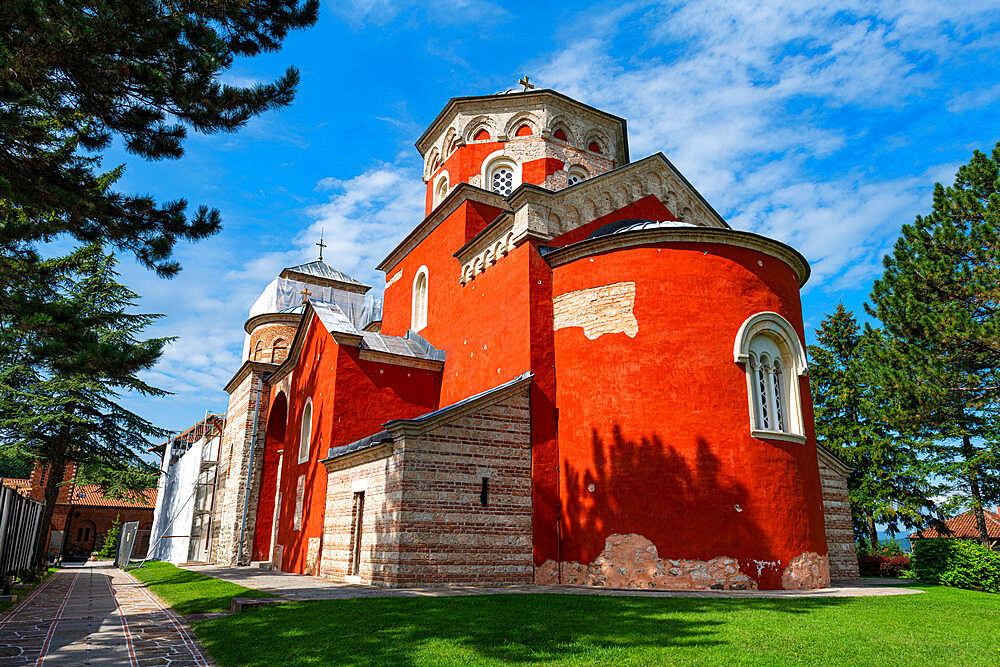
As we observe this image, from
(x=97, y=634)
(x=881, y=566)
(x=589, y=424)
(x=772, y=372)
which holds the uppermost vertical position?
(x=772, y=372)

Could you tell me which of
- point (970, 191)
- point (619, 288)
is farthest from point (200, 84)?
point (970, 191)

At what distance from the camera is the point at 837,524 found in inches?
574

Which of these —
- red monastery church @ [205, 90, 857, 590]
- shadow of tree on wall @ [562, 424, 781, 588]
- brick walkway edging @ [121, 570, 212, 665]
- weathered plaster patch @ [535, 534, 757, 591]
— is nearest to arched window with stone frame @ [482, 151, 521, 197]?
red monastery church @ [205, 90, 857, 590]

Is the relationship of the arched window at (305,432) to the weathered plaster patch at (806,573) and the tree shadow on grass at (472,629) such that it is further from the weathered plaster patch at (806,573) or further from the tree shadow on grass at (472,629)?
the weathered plaster patch at (806,573)

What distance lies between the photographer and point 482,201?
16.3 m

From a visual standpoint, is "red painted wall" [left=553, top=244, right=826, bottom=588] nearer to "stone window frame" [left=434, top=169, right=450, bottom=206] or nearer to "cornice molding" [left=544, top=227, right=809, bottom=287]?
"cornice molding" [left=544, top=227, right=809, bottom=287]

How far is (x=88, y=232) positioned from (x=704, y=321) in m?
9.72

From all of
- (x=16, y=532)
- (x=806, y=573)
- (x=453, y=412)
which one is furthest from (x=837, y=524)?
(x=16, y=532)

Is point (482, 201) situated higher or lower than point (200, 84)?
higher

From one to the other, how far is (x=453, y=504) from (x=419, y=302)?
899cm

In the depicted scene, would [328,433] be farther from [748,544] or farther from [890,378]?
[890,378]

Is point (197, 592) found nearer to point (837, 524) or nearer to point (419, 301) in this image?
point (419, 301)

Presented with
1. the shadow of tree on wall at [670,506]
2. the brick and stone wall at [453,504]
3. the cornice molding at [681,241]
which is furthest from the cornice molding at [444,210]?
the shadow of tree on wall at [670,506]

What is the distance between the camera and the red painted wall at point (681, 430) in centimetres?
1061
